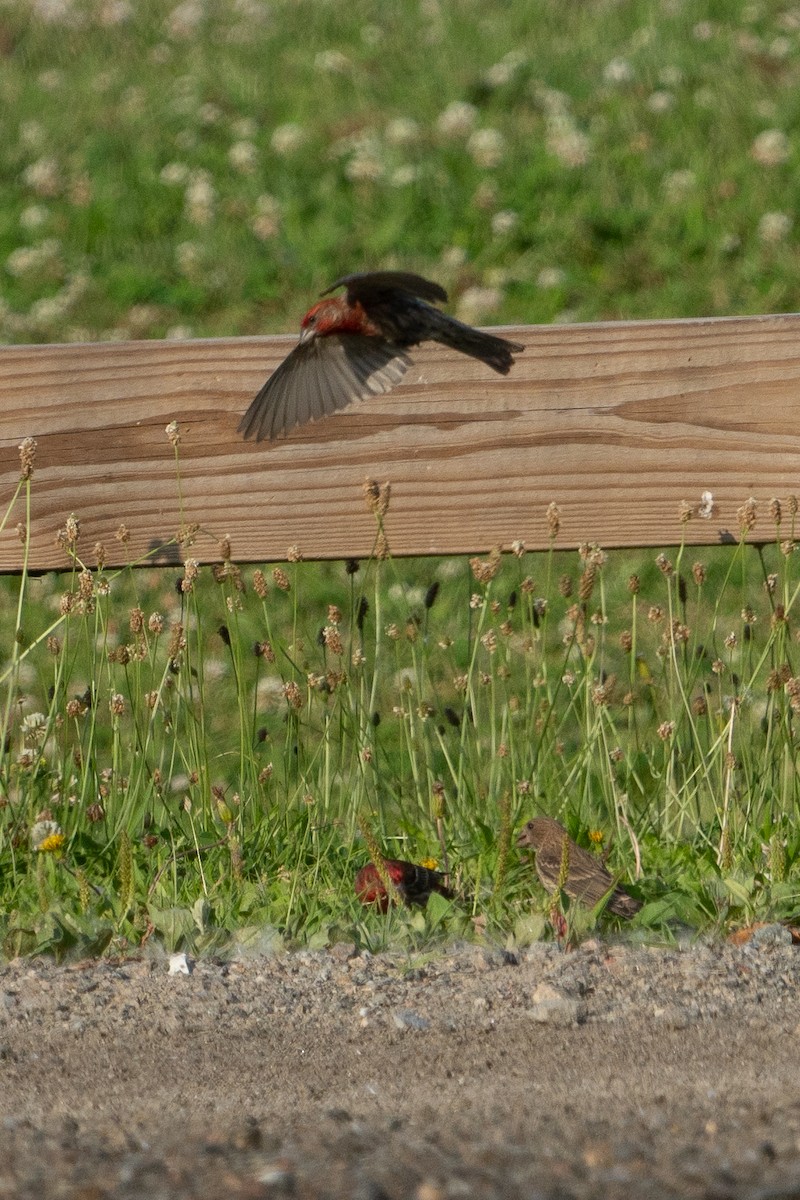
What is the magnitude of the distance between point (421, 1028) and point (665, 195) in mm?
7219

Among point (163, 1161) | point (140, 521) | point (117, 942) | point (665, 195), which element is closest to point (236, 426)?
point (140, 521)

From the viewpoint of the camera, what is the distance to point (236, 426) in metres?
3.48

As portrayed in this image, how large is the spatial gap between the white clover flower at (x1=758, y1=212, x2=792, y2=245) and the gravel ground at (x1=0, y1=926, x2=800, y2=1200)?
254 inches

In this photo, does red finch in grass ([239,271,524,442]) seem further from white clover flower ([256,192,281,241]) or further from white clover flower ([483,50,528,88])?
white clover flower ([483,50,528,88])

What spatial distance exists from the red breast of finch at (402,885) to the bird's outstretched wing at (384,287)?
107cm

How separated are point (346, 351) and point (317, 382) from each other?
0.09 m

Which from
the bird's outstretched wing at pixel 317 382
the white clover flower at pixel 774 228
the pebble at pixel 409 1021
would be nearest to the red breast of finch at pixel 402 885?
the pebble at pixel 409 1021

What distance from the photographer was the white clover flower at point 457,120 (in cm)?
960

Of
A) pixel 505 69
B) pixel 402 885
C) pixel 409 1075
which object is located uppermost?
pixel 505 69

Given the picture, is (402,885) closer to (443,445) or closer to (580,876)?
(580,876)

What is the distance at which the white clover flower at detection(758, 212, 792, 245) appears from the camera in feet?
28.2

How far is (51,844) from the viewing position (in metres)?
3.20

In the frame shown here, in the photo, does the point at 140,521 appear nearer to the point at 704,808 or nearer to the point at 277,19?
the point at 704,808

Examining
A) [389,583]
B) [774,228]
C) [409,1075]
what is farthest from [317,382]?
[774,228]
